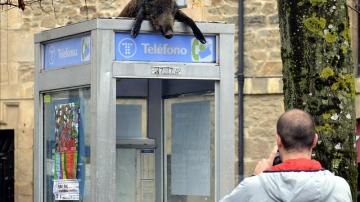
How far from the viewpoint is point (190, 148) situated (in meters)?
7.62

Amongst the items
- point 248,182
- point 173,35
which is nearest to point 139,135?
point 173,35

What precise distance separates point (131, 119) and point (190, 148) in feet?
1.97

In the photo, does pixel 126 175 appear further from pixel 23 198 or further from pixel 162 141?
pixel 23 198

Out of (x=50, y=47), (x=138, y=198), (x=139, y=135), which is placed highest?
(x=50, y=47)

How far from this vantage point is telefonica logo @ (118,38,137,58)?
21.7ft

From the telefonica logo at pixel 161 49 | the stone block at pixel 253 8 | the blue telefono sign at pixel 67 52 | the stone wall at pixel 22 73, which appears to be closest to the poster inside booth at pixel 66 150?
the blue telefono sign at pixel 67 52

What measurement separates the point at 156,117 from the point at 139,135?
0.69 feet

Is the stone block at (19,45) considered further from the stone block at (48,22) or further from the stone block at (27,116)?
the stone block at (27,116)

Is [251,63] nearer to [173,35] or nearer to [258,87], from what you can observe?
[258,87]

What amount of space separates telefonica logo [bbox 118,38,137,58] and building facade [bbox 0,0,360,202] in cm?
779

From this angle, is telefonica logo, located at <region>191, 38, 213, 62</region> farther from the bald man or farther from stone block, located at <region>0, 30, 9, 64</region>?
stone block, located at <region>0, 30, 9, 64</region>

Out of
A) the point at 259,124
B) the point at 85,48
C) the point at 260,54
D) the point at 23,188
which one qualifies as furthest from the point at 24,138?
the point at 85,48

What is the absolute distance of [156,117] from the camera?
Answer: 796 cm

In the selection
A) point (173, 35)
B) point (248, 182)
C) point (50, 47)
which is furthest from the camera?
point (50, 47)
